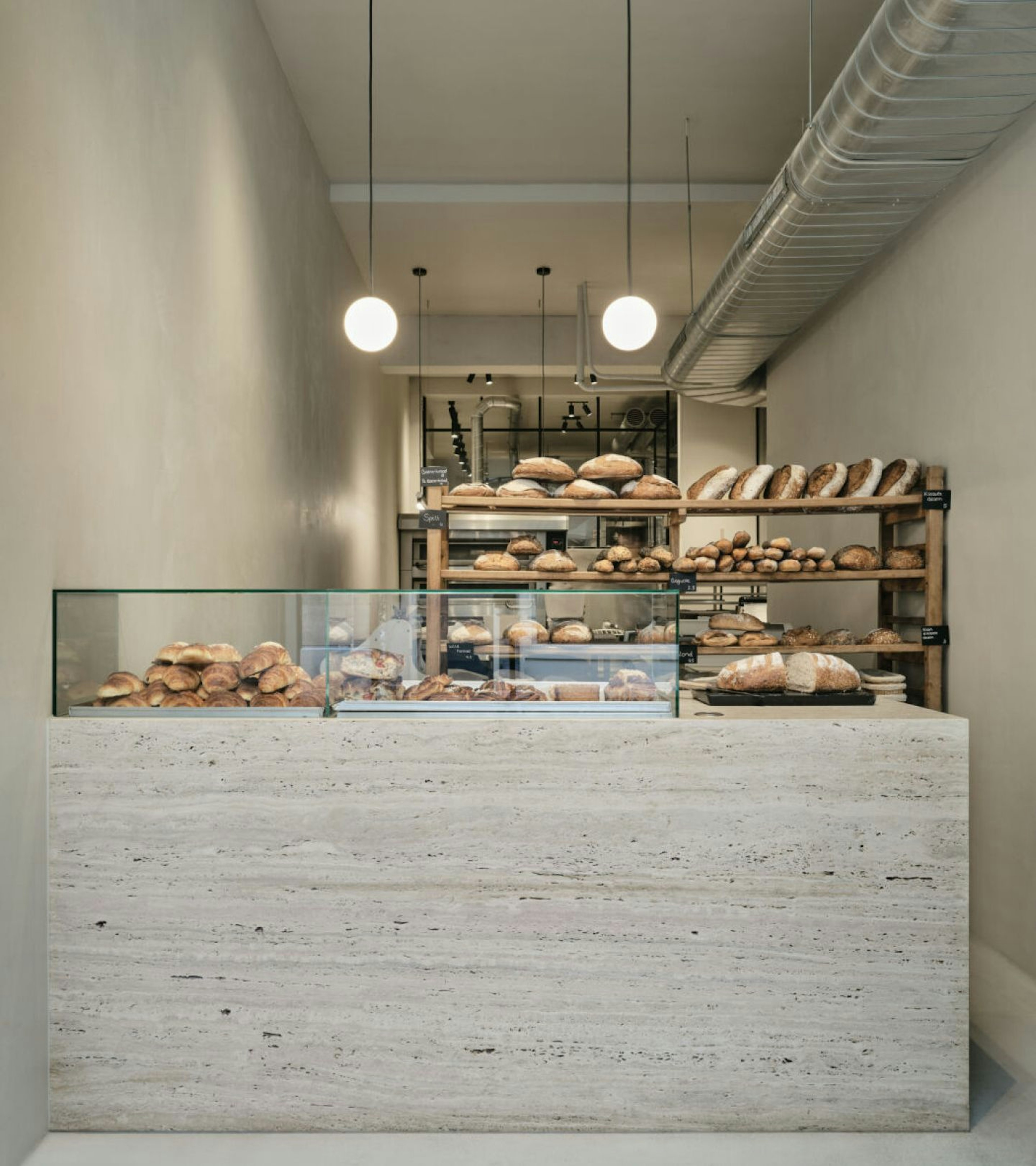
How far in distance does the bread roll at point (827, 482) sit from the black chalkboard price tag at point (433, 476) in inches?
63.7

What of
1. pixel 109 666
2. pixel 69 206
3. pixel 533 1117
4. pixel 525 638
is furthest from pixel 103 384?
pixel 533 1117

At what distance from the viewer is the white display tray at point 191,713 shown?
6.59ft

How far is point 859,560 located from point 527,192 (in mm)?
3127

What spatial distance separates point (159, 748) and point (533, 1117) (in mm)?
1157

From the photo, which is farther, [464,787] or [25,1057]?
[464,787]

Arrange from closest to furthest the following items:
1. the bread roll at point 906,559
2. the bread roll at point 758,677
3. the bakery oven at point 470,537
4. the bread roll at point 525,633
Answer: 1. the bread roll at point 525,633
2. the bread roll at point 758,677
3. the bread roll at point 906,559
4. the bakery oven at point 470,537

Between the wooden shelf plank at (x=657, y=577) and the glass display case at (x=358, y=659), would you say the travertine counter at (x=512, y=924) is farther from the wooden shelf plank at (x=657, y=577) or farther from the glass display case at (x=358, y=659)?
the wooden shelf plank at (x=657, y=577)

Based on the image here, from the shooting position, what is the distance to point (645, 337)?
410 cm

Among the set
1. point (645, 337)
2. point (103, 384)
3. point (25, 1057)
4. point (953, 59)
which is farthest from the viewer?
point (645, 337)

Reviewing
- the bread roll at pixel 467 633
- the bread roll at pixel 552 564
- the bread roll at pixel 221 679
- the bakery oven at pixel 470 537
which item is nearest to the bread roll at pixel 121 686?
the bread roll at pixel 221 679

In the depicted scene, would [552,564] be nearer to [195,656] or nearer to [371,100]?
[371,100]

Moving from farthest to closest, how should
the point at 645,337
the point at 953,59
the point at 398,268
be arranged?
the point at 398,268 → the point at 645,337 → the point at 953,59

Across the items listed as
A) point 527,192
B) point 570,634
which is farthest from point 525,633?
point 527,192

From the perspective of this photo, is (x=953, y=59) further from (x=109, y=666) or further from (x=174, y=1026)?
(x=174, y=1026)
